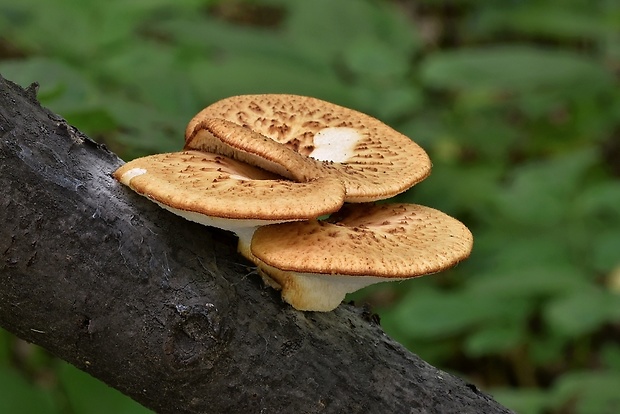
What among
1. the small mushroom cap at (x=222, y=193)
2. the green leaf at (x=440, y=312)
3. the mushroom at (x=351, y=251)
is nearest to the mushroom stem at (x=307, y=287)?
the mushroom at (x=351, y=251)

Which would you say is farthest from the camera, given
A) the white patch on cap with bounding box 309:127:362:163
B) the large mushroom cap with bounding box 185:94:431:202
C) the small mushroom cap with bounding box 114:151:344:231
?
the white patch on cap with bounding box 309:127:362:163

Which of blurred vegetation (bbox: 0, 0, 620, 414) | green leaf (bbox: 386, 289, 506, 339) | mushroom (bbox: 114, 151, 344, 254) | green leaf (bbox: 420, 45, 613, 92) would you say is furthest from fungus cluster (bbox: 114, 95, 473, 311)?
green leaf (bbox: 420, 45, 613, 92)

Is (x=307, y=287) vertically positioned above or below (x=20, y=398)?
above

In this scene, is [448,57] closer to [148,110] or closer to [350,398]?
[148,110]

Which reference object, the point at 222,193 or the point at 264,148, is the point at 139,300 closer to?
the point at 222,193

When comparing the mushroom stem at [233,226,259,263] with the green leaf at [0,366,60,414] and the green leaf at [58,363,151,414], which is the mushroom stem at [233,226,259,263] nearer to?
the green leaf at [58,363,151,414]

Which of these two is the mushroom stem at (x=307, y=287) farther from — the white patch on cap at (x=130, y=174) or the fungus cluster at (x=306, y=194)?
the white patch on cap at (x=130, y=174)

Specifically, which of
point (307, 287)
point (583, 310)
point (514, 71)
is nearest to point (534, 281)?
point (583, 310)
